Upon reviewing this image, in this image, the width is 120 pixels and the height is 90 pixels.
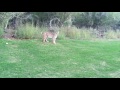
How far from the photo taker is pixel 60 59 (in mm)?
5395

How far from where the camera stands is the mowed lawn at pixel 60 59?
4602 mm

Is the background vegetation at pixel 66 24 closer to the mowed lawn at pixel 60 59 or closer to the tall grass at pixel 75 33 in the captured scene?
the tall grass at pixel 75 33

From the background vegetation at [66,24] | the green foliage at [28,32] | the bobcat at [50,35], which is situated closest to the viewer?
the bobcat at [50,35]

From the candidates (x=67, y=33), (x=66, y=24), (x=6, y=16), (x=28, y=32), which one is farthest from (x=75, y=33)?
(x=6, y=16)

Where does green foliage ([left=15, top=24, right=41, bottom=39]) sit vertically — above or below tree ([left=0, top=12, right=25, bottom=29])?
below

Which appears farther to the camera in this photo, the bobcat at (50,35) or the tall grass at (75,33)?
the tall grass at (75,33)

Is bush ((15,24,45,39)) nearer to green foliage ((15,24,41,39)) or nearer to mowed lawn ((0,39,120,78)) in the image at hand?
green foliage ((15,24,41,39))

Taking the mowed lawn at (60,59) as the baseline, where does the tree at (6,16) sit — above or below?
above

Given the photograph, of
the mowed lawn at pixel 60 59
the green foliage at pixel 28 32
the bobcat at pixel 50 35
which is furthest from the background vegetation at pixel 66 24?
the mowed lawn at pixel 60 59

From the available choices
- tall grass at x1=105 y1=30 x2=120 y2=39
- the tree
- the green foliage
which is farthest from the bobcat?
tall grass at x1=105 y1=30 x2=120 y2=39

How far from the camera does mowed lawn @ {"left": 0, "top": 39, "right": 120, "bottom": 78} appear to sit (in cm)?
460
